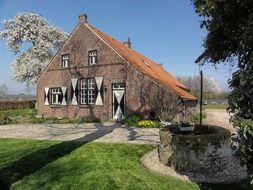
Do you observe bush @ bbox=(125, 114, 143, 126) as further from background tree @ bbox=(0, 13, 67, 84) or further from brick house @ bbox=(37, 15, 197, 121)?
background tree @ bbox=(0, 13, 67, 84)

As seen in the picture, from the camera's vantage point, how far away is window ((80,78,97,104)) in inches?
980

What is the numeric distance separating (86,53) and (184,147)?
1786cm

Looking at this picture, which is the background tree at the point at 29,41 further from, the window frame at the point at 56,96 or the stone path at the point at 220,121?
the stone path at the point at 220,121

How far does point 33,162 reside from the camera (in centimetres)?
1034

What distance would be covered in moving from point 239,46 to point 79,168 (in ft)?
19.4

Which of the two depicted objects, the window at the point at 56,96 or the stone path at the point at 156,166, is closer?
the stone path at the point at 156,166

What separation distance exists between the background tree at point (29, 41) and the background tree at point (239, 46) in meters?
36.2

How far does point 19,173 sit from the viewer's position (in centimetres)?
920

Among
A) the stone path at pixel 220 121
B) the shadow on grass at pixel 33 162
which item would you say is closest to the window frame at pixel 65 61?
the stone path at pixel 220 121

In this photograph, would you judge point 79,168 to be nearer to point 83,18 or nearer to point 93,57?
point 93,57

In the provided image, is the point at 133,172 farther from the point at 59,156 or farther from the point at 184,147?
the point at 59,156

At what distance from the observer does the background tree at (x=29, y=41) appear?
134 feet

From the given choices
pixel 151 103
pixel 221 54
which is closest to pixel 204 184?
pixel 221 54

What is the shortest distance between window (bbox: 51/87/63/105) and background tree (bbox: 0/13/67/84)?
568 inches
